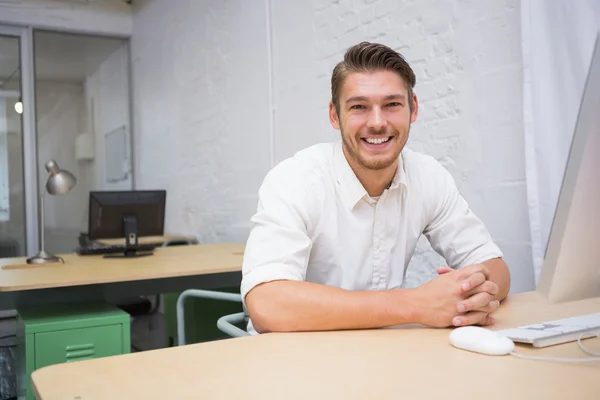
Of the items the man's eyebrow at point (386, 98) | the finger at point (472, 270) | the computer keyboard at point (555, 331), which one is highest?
the man's eyebrow at point (386, 98)

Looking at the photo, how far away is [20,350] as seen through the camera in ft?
8.06

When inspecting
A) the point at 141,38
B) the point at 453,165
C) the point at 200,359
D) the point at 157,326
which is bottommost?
the point at 157,326

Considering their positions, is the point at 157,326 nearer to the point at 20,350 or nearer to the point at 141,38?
the point at 20,350

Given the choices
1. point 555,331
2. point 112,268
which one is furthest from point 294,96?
point 555,331

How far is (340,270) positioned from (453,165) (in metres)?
1.08

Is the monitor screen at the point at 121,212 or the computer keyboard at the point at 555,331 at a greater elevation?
the monitor screen at the point at 121,212

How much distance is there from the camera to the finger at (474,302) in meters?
1.19

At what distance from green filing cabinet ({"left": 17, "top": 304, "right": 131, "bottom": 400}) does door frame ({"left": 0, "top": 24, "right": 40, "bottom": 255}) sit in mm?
3308

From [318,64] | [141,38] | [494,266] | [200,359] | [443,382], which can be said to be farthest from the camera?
[141,38]

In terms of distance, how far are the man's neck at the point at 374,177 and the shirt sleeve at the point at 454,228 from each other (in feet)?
0.47

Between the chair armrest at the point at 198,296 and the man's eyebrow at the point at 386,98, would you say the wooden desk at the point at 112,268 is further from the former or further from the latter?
the man's eyebrow at the point at 386,98

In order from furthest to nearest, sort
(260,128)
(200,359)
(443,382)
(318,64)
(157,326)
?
(157,326), (260,128), (318,64), (200,359), (443,382)

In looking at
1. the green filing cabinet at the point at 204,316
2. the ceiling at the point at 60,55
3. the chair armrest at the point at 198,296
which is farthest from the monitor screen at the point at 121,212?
the ceiling at the point at 60,55

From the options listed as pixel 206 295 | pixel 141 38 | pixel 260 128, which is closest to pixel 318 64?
pixel 260 128
